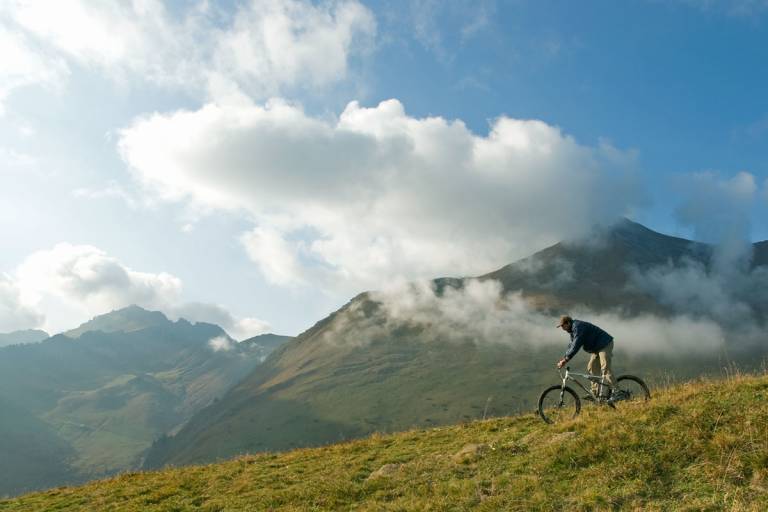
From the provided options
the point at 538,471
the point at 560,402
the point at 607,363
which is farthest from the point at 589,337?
the point at 538,471

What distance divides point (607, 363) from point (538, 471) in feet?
19.3

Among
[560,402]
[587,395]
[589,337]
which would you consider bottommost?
[560,402]

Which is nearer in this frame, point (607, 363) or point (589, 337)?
point (607, 363)

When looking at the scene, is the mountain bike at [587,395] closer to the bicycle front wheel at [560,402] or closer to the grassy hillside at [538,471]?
the bicycle front wheel at [560,402]

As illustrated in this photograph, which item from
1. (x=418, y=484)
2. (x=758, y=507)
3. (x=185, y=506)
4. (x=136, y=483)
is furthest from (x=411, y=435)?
(x=758, y=507)

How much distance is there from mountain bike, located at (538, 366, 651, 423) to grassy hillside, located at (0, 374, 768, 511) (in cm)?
43

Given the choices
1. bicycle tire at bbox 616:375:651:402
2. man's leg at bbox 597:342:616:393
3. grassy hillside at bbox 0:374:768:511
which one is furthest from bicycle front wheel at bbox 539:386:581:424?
bicycle tire at bbox 616:375:651:402

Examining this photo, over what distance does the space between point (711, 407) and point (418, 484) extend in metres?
7.52

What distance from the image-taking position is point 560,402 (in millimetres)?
17281

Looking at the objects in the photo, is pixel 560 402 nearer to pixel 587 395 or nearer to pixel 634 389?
pixel 587 395

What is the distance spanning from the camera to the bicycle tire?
54.0ft

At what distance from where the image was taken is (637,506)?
991 centimetres

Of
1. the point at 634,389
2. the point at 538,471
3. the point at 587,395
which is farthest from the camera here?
the point at 587,395

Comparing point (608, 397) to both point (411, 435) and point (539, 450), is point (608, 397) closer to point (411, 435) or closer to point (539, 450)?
point (539, 450)
